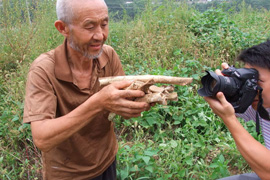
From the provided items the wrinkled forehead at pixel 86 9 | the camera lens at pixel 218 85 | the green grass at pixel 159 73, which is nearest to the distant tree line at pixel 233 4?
the green grass at pixel 159 73

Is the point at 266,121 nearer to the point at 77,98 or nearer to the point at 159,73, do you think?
the point at 77,98

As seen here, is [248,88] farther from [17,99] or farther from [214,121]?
[17,99]

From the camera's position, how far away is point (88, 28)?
1.31 m

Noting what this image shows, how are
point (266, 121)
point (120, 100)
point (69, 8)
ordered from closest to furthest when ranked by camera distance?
point (120, 100)
point (69, 8)
point (266, 121)

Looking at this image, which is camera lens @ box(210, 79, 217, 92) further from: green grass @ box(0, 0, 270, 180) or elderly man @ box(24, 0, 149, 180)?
green grass @ box(0, 0, 270, 180)

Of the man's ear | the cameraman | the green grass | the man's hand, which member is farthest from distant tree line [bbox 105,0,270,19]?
the man's hand

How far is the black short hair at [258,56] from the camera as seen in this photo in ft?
4.51

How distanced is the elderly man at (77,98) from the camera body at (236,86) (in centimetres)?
47

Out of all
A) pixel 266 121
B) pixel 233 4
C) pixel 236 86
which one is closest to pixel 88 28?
pixel 236 86

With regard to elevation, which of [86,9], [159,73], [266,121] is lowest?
[159,73]

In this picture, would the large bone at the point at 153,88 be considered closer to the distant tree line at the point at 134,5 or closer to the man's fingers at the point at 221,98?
the man's fingers at the point at 221,98

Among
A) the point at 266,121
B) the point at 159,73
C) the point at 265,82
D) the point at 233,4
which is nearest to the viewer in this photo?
the point at 265,82

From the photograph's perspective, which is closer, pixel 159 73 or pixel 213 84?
pixel 213 84

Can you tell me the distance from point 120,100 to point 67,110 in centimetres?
43
